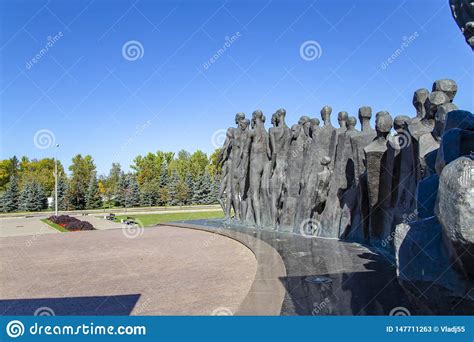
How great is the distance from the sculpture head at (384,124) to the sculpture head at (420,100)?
864 millimetres

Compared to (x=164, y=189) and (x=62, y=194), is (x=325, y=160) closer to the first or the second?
(x=164, y=189)

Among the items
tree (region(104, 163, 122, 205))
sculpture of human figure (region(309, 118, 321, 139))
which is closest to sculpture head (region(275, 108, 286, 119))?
sculpture of human figure (region(309, 118, 321, 139))

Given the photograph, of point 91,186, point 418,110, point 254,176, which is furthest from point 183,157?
point 418,110

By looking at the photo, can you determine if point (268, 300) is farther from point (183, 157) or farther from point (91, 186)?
point (183, 157)

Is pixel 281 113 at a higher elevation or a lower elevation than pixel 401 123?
higher

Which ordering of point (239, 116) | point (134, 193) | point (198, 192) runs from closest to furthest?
point (239, 116) < point (134, 193) < point (198, 192)

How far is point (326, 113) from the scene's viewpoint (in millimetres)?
10305

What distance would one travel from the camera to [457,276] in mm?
3068

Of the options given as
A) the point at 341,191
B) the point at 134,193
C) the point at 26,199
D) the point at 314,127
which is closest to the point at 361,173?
the point at 341,191

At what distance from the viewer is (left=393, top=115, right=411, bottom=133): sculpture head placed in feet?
22.4

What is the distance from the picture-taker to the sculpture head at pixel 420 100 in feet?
22.2

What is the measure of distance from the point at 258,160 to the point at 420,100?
21.2 ft

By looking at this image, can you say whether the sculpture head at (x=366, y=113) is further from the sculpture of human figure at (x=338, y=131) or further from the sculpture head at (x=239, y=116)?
the sculpture head at (x=239, y=116)

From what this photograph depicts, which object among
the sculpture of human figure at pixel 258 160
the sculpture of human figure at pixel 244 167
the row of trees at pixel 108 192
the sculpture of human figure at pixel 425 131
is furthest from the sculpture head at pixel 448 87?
the row of trees at pixel 108 192
